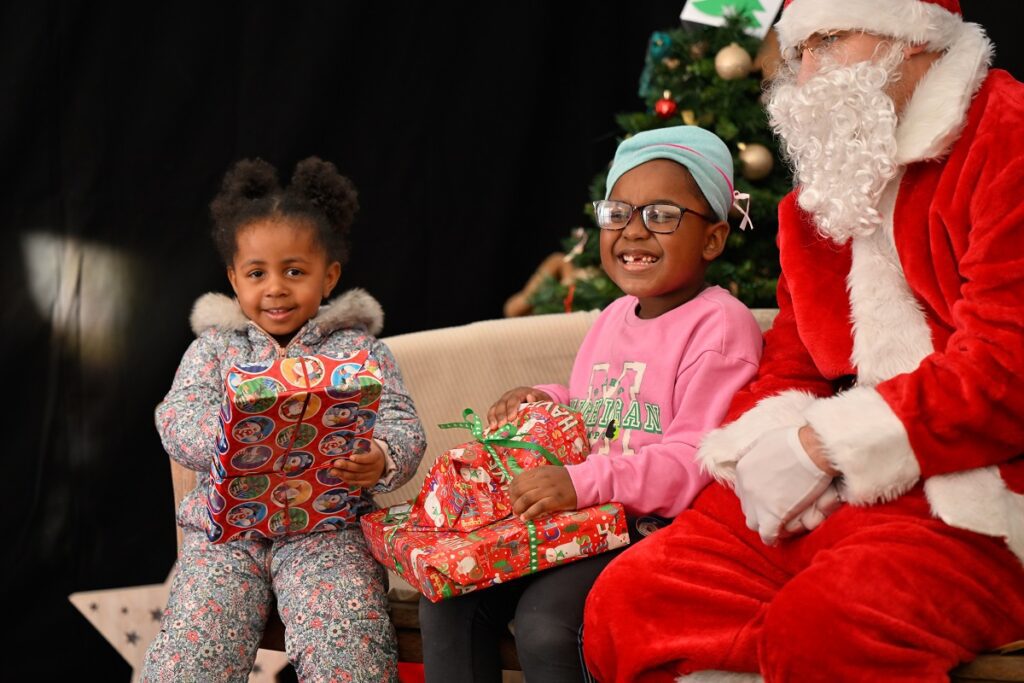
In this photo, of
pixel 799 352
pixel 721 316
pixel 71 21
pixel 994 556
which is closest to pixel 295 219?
pixel 721 316

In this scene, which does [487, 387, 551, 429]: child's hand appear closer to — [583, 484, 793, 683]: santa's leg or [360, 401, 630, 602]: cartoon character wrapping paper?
[360, 401, 630, 602]: cartoon character wrapping paper

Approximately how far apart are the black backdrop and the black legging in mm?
2020

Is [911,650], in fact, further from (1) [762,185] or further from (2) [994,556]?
(1) [762,185]

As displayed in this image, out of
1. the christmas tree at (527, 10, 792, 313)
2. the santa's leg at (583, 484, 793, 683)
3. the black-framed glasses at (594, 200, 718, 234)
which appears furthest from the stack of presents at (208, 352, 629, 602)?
the christmas tree at (527, 10, 792, 313)

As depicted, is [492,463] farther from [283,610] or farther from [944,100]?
[944,100]

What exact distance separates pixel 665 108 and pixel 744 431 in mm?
1822

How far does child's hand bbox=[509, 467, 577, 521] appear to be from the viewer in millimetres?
2238

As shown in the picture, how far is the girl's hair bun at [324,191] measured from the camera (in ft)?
9.59

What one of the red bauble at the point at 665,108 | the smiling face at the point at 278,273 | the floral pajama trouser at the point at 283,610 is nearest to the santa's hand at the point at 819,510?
the floral pajama trouser at the point at 283,610

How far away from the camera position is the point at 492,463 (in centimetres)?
234

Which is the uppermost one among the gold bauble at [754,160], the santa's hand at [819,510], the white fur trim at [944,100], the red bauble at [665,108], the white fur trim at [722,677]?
the white fur trim at [944,100]

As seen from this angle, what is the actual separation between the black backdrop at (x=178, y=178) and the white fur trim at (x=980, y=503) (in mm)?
2268

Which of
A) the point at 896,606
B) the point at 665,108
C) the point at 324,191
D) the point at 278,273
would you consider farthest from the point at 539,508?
the point at 665,108

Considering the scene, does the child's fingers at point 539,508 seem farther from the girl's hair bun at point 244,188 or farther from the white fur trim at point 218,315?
the girl's hair bun at point 244,188
